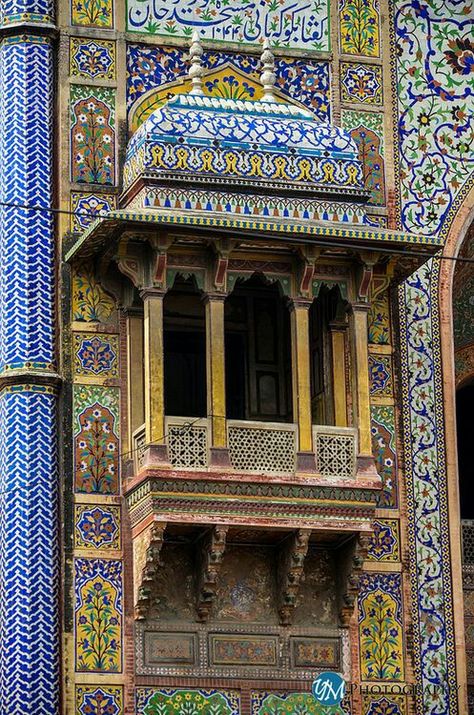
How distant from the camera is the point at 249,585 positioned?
21297mm

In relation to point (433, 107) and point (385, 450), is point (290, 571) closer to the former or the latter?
point (385, 450)

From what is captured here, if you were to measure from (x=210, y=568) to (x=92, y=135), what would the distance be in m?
4.21

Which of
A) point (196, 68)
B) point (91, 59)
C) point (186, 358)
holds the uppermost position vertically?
point (91, 59)

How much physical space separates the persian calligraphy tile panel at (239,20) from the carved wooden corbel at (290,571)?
4.97 metres

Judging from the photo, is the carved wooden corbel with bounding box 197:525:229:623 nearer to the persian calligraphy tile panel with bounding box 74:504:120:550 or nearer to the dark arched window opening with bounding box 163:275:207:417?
the persian calligraphy tile panel with bounding box 74:504:120:550

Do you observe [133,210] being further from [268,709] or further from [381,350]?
[268,709]

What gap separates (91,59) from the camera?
2222 centimetres

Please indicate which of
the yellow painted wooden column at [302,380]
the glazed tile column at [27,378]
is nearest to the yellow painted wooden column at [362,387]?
the yellow painted wooden column at [302,380]

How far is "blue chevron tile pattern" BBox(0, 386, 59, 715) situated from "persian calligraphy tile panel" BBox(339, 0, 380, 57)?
471 centimetres

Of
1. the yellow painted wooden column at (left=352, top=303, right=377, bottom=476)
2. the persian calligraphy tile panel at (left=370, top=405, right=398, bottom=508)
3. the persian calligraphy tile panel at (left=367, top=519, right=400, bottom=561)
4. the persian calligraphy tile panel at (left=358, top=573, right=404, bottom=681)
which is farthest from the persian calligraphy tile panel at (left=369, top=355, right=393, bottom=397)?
the persian calligraphy tile panel at (left=358, top=573, right=404, bottom=681)

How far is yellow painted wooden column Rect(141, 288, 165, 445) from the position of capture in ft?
68.2

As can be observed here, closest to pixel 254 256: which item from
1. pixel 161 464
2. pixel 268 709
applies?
pixel 161 464

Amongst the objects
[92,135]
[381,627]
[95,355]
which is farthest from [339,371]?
[92,135]

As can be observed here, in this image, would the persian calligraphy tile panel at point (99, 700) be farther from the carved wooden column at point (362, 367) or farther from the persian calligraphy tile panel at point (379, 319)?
the persian calligraphy tile panel at point (379, 319)
